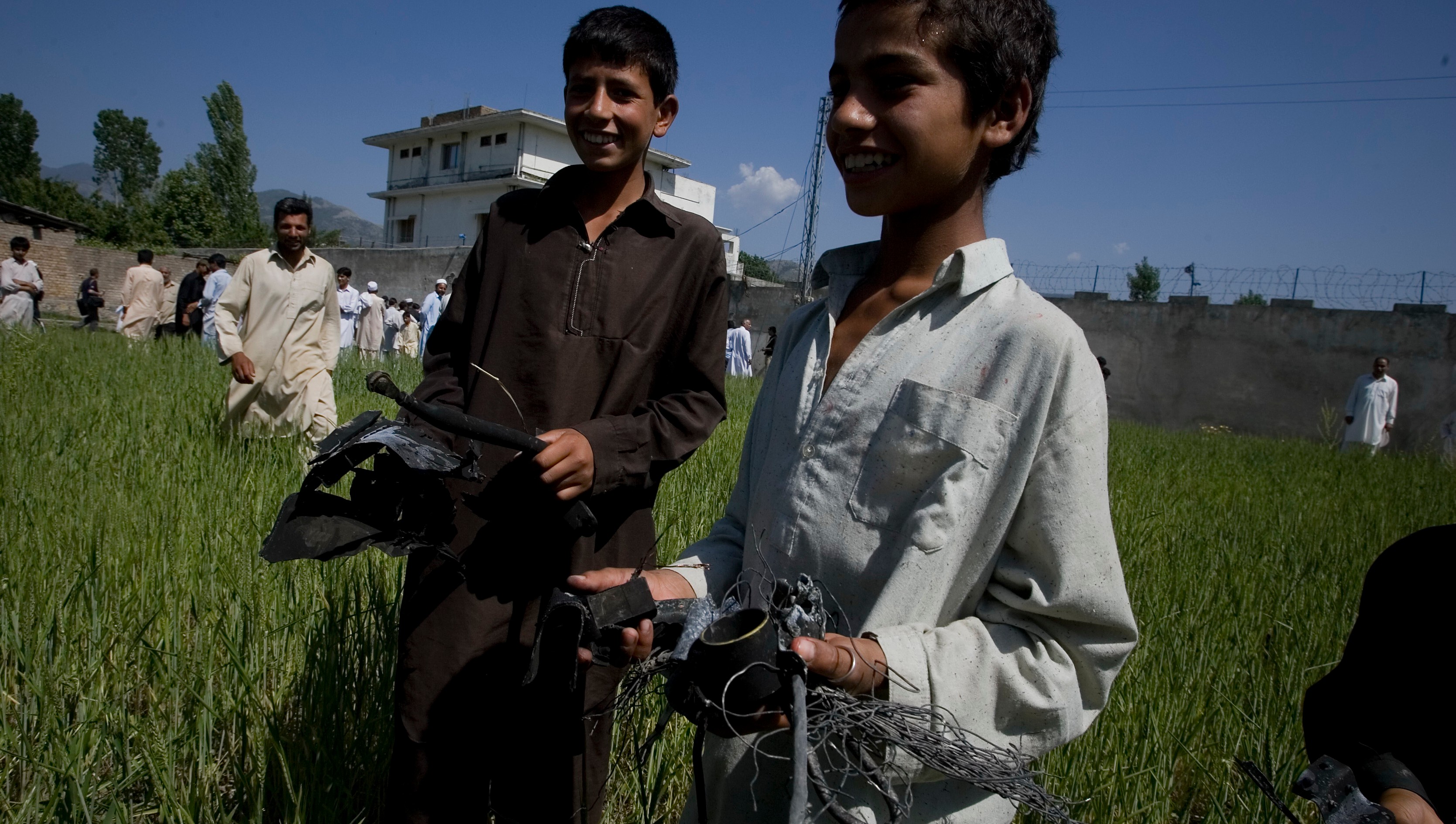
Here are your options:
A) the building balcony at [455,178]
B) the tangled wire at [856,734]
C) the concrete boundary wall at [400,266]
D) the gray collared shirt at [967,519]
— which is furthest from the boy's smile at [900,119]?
the building balcony at [455,178]

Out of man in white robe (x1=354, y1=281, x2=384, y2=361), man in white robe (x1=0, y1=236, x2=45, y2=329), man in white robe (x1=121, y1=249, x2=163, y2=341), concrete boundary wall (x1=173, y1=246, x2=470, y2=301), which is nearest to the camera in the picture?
man in white robe (x1=0, y1=236, x2=45, y2=329)

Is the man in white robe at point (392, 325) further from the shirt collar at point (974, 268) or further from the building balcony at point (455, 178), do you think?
the building balcony at point (455, 178)

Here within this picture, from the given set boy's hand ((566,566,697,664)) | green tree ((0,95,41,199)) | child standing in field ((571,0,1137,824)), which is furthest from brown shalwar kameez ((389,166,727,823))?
green tree ((0,95,41,199))

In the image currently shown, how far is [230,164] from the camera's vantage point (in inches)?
2089

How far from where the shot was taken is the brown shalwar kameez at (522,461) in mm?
1538

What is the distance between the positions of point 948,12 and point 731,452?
4807mm

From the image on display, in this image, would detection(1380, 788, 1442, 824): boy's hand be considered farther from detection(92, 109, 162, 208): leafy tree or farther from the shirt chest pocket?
detection(92, 109, 162, 208): leafy tree

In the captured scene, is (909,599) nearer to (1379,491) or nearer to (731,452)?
(731,452)

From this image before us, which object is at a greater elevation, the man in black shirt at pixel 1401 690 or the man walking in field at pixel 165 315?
the man walking in field at pixel 165 315

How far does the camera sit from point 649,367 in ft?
5.60

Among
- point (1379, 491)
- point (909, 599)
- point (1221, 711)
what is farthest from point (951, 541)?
point (1379, 491)

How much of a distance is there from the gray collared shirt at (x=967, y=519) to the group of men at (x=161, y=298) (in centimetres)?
1023

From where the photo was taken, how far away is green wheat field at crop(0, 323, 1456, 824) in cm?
178

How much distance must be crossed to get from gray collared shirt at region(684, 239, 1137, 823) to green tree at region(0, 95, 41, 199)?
266 feet
